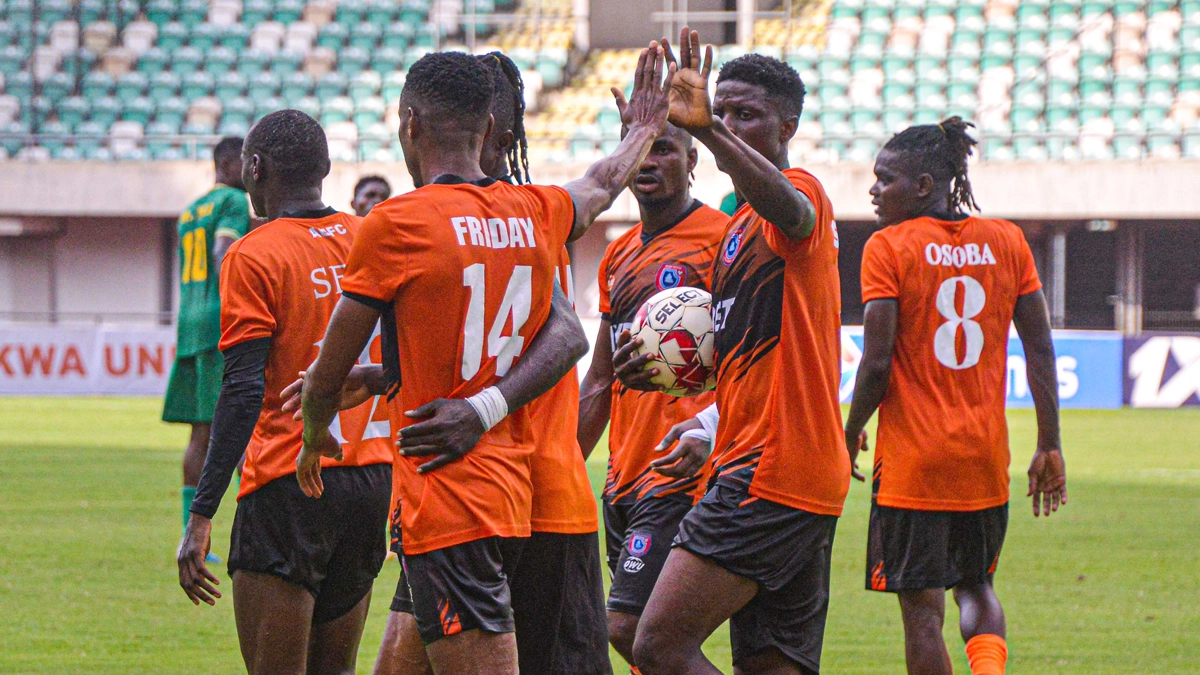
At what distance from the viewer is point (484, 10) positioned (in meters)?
30.8

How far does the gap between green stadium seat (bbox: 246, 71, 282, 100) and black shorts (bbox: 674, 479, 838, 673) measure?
89.0 ft

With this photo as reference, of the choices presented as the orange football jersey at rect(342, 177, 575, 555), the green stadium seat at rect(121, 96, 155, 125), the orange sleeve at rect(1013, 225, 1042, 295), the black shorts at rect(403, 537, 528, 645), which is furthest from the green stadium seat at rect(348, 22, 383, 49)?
the black shorts at rect(403, 537, 528, 645)

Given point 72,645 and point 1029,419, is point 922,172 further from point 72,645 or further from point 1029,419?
point 1029,419

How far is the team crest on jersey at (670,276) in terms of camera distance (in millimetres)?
5226

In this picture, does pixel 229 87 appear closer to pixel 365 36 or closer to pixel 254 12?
pixel 254 12

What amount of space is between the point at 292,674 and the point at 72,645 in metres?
2.77

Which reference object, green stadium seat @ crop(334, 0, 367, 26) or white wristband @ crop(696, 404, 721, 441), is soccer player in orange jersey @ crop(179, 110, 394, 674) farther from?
green stadium seat @ crop(334, 0, 367, 26)

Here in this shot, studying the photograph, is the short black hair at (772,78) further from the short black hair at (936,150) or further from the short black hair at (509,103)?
the short black hair at (936,150)

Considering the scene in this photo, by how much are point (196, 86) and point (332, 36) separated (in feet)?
10.4

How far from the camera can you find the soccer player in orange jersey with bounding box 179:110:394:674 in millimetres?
4344

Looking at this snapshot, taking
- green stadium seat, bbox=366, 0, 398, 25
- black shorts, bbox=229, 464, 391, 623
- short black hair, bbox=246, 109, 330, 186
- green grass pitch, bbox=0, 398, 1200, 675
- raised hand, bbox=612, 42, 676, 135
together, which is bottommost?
green grass pitch, bbox=0, 398, 1200, 675

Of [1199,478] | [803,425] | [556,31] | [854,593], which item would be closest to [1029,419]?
[1199,478]

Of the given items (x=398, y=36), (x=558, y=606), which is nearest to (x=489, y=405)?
(x=558, y=606)

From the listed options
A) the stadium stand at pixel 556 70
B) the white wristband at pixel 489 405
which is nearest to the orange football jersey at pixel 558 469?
the white wristband at pixel 489 405
